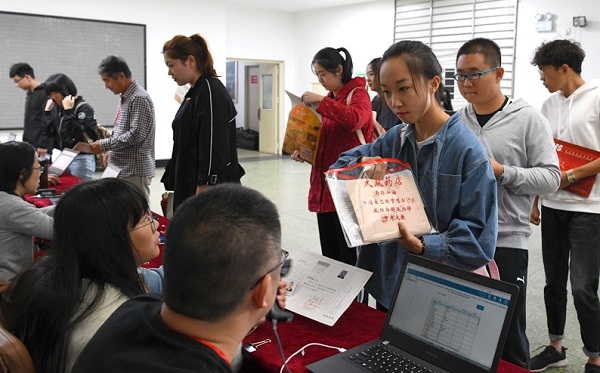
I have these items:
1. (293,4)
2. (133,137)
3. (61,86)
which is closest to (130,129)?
(133,137)

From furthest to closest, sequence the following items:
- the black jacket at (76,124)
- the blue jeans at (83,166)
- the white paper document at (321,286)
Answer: the black jacket at (76,124) → the blue jeans at (83,166) → the white paper document at (321,286)

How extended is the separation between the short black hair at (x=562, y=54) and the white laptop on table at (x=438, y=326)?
5.31 feet

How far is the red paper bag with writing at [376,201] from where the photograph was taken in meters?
1.44

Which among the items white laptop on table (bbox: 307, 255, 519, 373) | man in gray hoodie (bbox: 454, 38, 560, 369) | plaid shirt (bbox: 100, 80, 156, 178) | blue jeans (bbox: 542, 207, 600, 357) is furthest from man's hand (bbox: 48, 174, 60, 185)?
blue jeans (bbox: 542, 207, 600, 357)

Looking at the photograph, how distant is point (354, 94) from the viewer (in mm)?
2885

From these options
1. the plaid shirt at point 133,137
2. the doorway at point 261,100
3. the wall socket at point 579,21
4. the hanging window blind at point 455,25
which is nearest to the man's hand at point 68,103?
the plaid shirt at point 133,137

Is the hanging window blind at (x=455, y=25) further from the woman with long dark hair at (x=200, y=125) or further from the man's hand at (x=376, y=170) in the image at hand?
the man's hand at (x=376, y=170)

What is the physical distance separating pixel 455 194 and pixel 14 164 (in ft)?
6.73

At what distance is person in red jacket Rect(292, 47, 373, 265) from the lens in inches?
113

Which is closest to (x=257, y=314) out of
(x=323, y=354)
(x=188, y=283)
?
(x=188, y=283)

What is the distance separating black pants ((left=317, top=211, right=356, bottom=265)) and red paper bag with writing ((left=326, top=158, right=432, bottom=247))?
144 cm

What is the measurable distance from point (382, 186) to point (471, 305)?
1.32 ft

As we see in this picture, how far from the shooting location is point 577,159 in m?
2.51

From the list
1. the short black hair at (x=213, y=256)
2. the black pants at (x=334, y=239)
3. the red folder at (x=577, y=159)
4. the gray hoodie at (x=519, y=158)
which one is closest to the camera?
the short black hair at (x=213, y=256)
